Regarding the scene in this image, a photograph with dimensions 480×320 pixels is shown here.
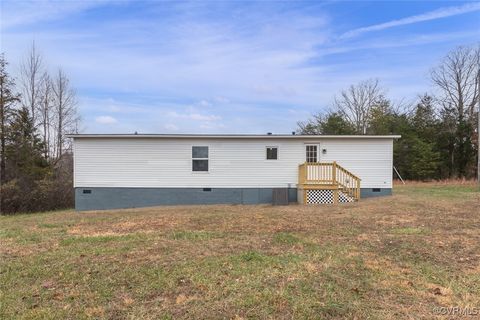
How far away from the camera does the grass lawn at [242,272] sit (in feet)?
11.6

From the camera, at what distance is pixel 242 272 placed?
4.54 metres

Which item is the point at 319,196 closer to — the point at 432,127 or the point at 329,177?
the point at 329,177

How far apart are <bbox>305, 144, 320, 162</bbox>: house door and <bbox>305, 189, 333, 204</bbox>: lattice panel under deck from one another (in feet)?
5.28

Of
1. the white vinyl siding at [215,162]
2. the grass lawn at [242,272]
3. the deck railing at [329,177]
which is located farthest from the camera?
the white vinyl siding at [215,162]

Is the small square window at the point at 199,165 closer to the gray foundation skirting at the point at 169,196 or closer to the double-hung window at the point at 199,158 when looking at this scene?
the double-hung window at the point at 199,158

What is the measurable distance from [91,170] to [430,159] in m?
28.3

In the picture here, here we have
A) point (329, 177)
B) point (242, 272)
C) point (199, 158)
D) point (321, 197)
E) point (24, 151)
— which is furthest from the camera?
point (24, 151)

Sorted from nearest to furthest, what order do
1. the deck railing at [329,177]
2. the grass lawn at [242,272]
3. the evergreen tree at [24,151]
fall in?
1. the grass lawn at [242,272]
2. the deck railing at [329,177]
3. the evergreen tree at [24,151]

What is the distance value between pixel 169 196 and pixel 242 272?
Answer: 11.6 metres

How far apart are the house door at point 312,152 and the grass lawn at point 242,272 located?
815 cm

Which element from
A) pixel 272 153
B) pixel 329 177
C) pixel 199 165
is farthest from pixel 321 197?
pixel 199 165

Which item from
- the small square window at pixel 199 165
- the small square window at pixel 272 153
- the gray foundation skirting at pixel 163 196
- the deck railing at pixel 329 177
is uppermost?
the small square window at pixel 272 153

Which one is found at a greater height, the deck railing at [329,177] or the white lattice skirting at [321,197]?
the deck railing at [329,177]

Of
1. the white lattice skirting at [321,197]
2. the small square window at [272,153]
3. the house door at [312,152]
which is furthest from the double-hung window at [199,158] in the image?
the white lattice skirting at [321,197]
